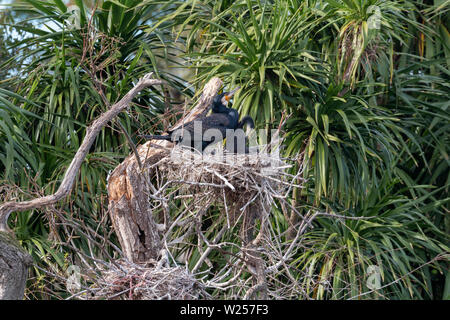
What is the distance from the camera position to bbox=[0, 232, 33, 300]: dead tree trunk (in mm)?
2709

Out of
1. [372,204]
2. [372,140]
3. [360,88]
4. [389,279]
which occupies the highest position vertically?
[360,88]

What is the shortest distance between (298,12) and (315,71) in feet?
1.51

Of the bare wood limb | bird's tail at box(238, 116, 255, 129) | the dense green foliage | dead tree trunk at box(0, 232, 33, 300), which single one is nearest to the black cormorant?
bird's tail at box(238, 116, 255, 129)

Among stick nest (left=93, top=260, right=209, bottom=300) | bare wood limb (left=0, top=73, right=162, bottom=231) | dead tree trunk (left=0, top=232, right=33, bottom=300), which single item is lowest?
stick nest (left=93, top=260, right=209, bottom=300)

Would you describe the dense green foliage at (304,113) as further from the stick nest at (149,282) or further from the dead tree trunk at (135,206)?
the stick nest at (149,282)

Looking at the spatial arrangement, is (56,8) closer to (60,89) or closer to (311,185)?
(60,89)

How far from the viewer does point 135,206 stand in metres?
3.36

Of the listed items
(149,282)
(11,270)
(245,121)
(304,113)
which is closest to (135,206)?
(149,282)

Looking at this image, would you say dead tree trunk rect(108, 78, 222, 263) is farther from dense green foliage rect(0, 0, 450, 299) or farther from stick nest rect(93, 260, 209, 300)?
dense green foliage rect(0, 0, 450, 299)

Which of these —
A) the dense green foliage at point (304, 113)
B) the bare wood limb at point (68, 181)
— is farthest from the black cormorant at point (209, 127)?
the dense green foliage at point (304, 113)

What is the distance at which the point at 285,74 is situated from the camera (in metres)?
4.92

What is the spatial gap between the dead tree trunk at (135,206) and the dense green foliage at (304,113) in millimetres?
848

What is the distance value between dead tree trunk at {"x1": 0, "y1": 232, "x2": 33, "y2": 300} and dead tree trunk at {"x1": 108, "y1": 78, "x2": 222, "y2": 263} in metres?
0.69
